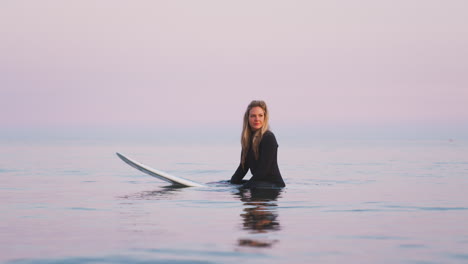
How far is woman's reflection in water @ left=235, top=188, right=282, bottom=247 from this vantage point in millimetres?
6277

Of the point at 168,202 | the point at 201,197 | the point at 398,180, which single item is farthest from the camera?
the point at 398,180

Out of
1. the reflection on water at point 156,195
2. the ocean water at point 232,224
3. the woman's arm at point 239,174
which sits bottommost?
the ocean water at point 232,224

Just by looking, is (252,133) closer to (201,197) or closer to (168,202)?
(201,197)

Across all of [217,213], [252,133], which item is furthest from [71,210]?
[252,133]

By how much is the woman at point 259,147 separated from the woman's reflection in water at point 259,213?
0.70 ft

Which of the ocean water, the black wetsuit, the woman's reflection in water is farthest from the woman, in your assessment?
the ocean water

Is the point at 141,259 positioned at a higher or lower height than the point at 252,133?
lower

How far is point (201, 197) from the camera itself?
435 inches

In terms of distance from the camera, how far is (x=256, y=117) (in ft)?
37.3

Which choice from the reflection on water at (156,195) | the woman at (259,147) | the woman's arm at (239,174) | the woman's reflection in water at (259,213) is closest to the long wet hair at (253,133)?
the woman at (259,147)

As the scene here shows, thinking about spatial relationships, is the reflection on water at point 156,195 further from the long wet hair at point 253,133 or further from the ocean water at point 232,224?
the long wet hair at point 253,133

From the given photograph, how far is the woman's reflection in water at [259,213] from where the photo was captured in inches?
247

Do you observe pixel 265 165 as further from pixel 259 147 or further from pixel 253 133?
pixel 253 133

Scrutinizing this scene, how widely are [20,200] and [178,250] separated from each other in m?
6.06
